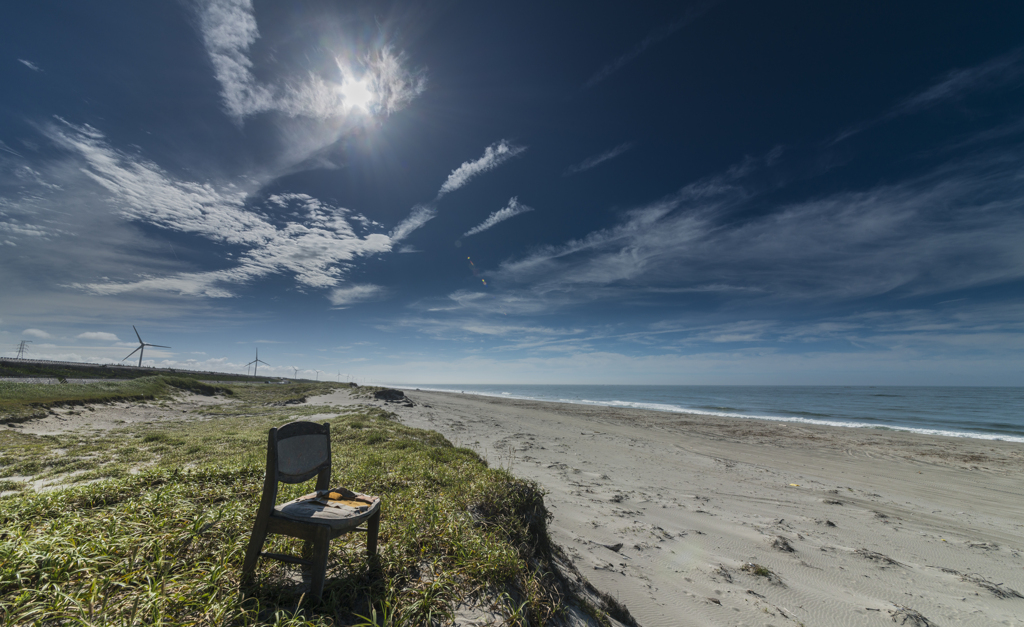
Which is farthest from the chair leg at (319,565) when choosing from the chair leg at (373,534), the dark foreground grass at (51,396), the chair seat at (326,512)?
the dark foreground grass at (51,396)

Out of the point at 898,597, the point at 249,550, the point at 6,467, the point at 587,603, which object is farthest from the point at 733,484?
the point at 6,467

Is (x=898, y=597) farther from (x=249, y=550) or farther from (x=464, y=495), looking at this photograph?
(x=249, y=550)

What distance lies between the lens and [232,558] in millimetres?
3293

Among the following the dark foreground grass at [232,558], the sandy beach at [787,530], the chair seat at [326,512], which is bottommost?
the sandy beach at [787,530]

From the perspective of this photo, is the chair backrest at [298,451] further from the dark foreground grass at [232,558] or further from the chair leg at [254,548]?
the dark foreground grass at [232,558]

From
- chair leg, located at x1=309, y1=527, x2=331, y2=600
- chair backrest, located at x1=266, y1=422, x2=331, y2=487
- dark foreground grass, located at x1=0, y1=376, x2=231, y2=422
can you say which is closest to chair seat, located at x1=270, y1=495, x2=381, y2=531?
chair leg, located at x1=309, y1=527, x2=331, y2=600

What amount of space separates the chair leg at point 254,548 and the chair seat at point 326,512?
14 cm

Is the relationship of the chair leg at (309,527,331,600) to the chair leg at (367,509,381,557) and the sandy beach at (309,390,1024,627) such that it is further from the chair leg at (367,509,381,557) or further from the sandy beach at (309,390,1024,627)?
the sandy beach at (309,390,1024,627)

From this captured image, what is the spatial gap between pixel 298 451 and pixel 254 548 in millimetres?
758

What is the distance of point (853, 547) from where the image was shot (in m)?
6.65

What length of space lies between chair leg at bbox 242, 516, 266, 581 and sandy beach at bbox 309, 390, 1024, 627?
411 cm

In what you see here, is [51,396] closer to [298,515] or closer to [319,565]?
[298,515]

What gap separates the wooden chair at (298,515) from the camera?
2.78 meters

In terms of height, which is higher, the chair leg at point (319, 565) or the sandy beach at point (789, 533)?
the chair leg at point (319, 565)
